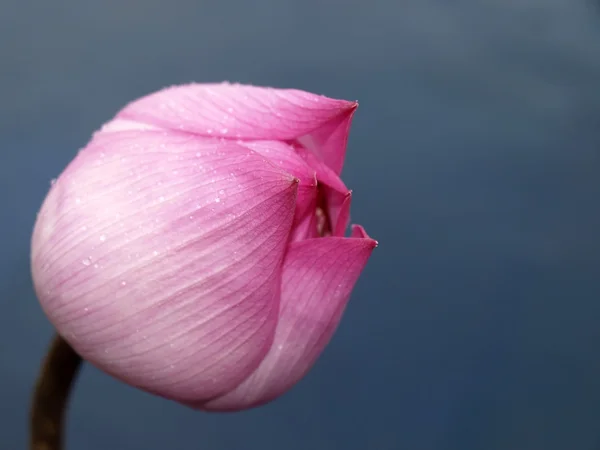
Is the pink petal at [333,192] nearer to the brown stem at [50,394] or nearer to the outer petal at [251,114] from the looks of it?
the outer petal at [251,114]

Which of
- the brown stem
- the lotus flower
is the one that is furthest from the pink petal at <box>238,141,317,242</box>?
the brown stem

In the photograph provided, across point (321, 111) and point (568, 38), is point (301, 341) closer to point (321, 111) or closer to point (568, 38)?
point (321, 111)

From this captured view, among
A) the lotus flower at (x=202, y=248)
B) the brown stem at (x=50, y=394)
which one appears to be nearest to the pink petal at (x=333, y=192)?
the lotus flower at (x=202, y=248)

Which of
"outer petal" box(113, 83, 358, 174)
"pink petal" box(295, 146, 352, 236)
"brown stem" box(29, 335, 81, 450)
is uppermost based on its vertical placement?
"outer petal" box(113, 83, 358, 174)

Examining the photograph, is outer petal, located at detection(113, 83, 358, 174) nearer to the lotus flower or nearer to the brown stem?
the lotus flower

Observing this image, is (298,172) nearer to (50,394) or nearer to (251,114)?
(251,114)

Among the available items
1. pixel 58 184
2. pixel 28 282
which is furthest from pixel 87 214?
pixel 28 282
